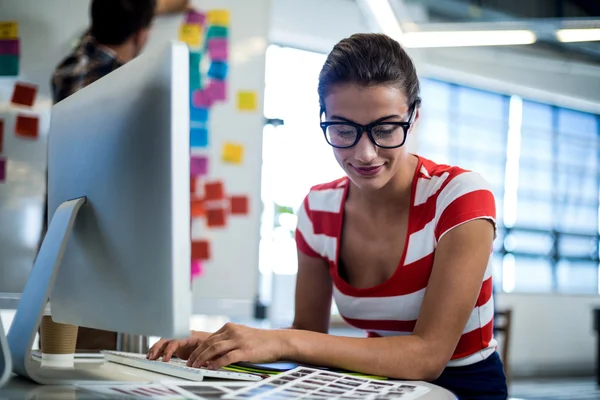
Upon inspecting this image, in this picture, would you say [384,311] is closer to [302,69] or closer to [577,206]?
[302,69]

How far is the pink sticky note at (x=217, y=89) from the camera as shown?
276cm

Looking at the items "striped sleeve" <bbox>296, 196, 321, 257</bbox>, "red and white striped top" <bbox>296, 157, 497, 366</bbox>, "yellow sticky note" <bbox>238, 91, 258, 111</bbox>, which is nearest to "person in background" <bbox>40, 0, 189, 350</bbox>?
"yellow sticky note" <bbox>238, 91, 258, 111</bbox>

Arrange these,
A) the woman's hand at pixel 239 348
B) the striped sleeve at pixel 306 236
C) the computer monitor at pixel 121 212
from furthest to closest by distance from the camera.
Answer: the striped sleeve at pixel 306 236
the woman's hand at pixel 239 348
the computer monitor at pixel 121 212

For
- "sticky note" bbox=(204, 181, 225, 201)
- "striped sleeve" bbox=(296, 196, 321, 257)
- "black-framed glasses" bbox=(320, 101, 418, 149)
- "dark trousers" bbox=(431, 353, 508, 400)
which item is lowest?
"dark trousers" bbox=(431, 353, 508, 400)

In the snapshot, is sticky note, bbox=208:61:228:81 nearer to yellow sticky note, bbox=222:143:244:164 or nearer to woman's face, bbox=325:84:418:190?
yellow sticky note, bbox=222:143:244:164

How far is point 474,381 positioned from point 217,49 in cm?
195

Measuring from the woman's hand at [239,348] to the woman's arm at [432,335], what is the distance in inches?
0.7

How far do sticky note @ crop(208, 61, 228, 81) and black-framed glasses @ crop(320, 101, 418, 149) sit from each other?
160 cm

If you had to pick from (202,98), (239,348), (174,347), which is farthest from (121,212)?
(202,98)

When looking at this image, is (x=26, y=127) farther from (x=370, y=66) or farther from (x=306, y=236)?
(x=370, y=66)

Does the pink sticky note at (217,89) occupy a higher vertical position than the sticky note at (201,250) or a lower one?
higher

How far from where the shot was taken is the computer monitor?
682 mm

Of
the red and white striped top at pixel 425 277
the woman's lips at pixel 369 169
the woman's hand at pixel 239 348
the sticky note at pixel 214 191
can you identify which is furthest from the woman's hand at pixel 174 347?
the sticky note at pixel 214 191

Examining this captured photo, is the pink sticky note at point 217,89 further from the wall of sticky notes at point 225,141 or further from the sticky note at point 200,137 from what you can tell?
the sticky note at point 200,137
